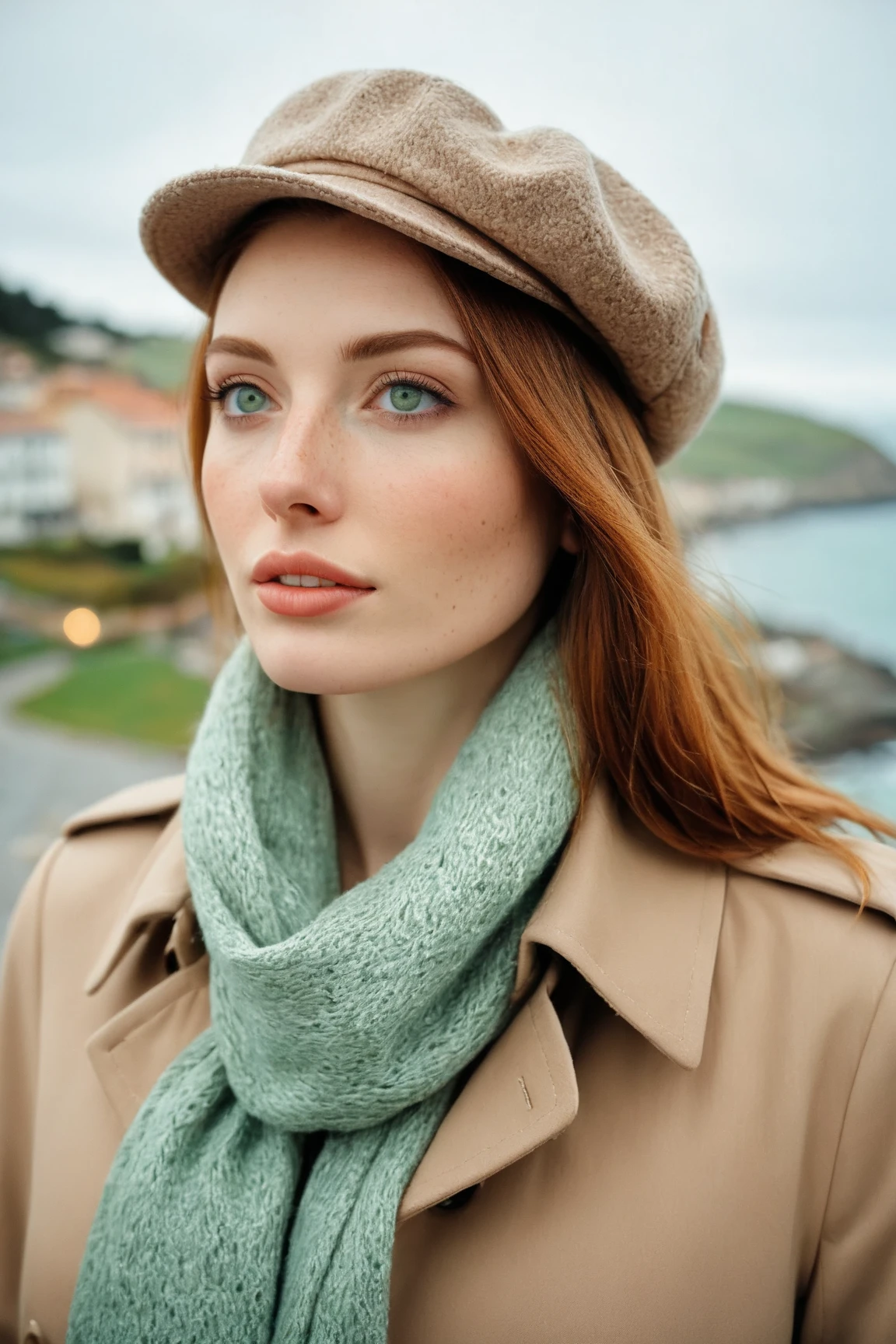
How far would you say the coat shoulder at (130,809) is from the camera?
1.21 meters

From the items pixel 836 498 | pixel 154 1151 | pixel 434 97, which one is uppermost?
pixel 434 97

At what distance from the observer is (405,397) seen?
87 cm

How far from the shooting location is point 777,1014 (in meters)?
0.87

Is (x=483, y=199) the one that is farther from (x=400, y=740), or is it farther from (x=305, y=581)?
(x=400, y=740)

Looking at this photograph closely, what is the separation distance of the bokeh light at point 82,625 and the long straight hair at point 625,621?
767 mm

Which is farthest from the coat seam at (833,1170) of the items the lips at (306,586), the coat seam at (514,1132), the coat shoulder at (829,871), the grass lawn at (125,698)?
the grass lawn at (125,698)

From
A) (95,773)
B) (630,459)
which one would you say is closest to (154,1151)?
(630,459)

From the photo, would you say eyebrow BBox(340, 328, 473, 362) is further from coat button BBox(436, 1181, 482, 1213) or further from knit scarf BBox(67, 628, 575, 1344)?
coat button BBox(436, 1181, 482, 1213)

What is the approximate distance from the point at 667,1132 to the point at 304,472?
0.65 meters

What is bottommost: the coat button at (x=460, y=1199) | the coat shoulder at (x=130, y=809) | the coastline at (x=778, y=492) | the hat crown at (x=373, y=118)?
the coat button at (x=460, y=1199)

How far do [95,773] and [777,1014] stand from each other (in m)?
1.24

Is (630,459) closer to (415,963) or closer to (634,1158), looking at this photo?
(415,963)

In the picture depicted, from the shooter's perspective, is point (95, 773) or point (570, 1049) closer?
point (570, 1049)

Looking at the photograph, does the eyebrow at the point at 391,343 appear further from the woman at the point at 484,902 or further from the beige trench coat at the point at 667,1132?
the beige trench coat at the point at 667,1132
